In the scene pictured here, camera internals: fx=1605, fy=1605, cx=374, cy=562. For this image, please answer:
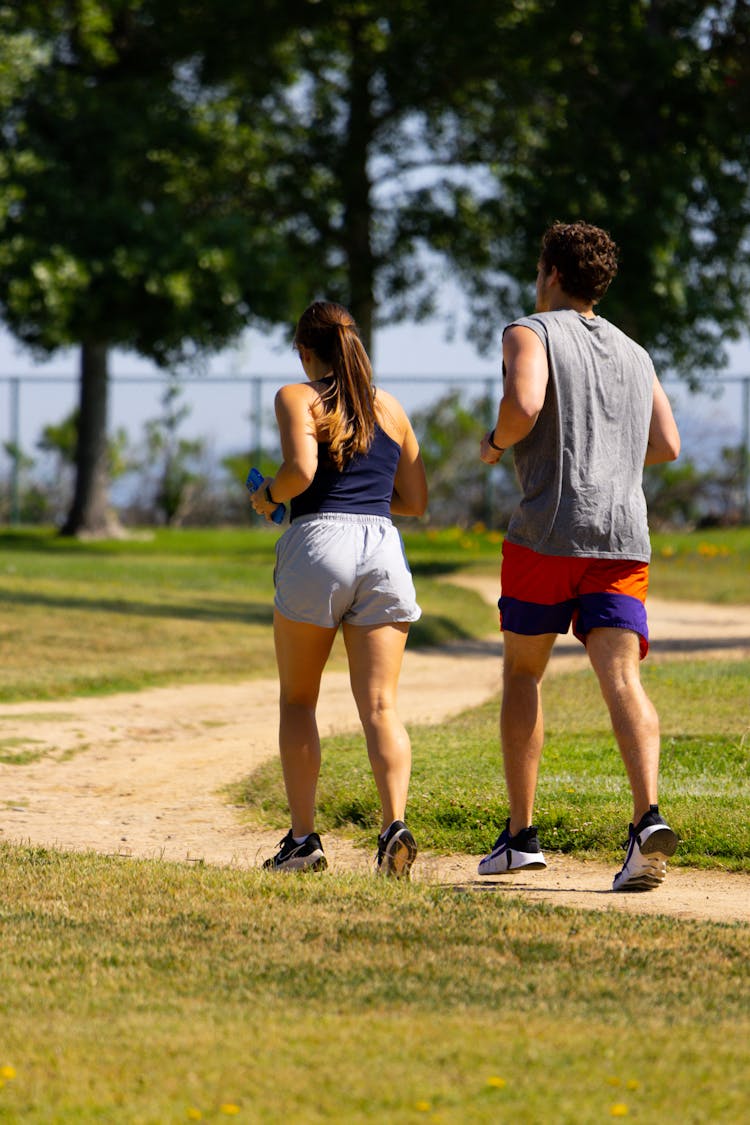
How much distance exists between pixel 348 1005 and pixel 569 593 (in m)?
1.78

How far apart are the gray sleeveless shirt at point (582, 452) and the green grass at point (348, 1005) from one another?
1141mm

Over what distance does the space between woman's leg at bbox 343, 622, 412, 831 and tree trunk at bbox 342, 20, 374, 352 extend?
18224mm

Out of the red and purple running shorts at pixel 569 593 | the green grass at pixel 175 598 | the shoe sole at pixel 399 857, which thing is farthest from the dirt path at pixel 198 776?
the red and purple running shorts at pixel 569 593

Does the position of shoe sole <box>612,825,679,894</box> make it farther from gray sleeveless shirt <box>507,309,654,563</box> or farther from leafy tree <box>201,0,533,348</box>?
leafy tree <box>201,0,533,348</box>

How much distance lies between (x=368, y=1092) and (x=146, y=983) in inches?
37.0

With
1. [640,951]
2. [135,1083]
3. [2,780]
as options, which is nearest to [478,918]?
[640,951]

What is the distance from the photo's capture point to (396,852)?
5.07 meters

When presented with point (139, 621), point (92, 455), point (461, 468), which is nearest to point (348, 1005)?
point (139, 621)

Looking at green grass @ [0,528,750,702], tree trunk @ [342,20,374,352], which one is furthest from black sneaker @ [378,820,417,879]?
tree trunk @ [342,20,374,352]

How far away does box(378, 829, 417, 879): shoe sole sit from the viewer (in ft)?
16.6

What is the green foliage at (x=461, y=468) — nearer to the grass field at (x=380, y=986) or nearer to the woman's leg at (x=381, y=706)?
the grass field at (x=380, y=986)

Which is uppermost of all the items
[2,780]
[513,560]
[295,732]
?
[513,560]

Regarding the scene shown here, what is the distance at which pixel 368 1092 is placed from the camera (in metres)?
3.14

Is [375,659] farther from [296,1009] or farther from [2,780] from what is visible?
[2,780]
